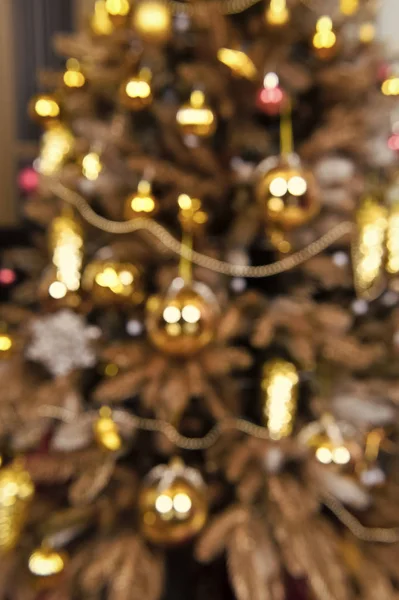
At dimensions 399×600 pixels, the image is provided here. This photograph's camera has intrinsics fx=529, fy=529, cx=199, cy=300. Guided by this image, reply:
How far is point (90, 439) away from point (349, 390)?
0.40m

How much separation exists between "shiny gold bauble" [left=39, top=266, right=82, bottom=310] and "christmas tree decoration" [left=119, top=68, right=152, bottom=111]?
0.90ft

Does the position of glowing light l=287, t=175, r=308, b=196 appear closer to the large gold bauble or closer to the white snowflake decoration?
the large gold bauble

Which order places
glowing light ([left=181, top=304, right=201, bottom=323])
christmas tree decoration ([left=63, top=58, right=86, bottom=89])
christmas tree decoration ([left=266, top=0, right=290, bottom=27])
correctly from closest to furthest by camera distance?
glowing light ([left=181, top=304, right=201, bottom=323]), christmas tree decoration ([left=266, top=0, right=290, bottom=27]), christmas tree decoration ([left=63, top=58, right=86, bottom=89])

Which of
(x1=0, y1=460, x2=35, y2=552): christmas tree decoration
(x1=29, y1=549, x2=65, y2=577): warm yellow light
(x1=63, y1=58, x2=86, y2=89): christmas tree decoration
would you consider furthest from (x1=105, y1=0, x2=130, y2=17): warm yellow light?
(x1=29, y1=549, x2=65, y2=577): warm yellow light

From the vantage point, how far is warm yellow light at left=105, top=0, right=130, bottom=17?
77cm

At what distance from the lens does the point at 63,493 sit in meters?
0.86

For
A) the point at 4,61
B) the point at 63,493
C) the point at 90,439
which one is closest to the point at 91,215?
the point at 90,439

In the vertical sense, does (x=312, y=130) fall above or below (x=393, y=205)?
above

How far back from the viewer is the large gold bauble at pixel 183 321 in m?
0.67

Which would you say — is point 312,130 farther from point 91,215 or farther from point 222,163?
point 91,215

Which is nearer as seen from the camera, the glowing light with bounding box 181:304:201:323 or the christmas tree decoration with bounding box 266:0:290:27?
the glowing light with bounding box 181:304:201:323

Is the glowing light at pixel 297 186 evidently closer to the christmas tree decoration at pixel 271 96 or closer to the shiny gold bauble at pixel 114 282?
the christmas tree decoration at pixel 271 96

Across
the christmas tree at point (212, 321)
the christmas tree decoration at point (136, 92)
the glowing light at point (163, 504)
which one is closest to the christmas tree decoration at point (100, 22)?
the christmas tree at point (212, 321)

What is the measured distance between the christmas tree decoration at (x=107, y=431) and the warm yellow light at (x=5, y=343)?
182mm
